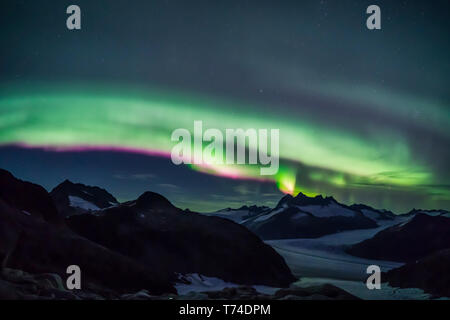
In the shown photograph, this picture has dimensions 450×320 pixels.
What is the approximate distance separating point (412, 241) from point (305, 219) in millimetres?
7036

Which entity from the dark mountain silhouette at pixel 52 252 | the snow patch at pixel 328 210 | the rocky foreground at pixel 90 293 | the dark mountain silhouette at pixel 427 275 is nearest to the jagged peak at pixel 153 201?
the dark mountain silhouette at pixel 52 252

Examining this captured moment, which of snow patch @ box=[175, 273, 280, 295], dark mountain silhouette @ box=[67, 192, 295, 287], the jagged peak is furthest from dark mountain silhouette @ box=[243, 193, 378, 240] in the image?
the jagged peak

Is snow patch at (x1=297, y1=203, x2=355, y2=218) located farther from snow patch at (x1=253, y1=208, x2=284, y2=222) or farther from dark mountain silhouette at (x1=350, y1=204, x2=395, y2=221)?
snow patch at (x1=253, y1=208, x2=284, y2=222)

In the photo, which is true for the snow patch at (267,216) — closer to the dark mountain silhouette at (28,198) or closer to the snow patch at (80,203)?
the snow patch at (80,203)

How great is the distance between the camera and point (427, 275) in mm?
18703

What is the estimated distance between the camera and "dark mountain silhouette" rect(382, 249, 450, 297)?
59.7ft

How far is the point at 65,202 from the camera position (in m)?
23.6

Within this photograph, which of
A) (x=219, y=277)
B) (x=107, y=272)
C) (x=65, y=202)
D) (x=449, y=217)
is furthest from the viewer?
(x=65, y=202)

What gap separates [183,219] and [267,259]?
16.9ft

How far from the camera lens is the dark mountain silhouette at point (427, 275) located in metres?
18.2

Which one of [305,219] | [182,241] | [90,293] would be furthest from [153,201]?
[305,219]

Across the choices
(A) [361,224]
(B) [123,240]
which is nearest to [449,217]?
(A) [361,224]

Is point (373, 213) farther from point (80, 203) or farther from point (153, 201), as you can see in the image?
point (80, 203)
